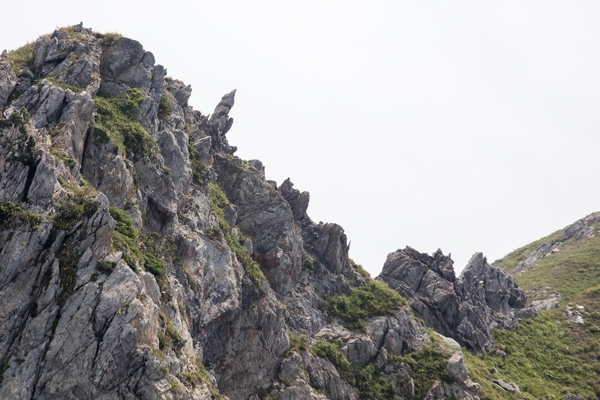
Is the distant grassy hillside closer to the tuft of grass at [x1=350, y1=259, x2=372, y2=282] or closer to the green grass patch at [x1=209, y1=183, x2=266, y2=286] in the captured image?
the tuft of grass at [x1=350, y1=259, x2=372, y2=282]

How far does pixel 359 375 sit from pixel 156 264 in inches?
904

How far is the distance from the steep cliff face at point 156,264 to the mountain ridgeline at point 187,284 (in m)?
0.12

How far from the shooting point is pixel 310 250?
5784 centimetres

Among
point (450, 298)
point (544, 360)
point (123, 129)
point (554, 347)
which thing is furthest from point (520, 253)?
point (123, 129)

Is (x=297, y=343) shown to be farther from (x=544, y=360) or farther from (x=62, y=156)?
(x=544, y=360)

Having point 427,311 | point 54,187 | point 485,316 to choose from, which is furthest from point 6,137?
point 485,316

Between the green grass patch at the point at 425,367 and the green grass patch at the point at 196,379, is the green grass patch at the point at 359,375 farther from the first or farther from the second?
the green grass patch at the point at 196,379

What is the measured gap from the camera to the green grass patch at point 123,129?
37562 mm

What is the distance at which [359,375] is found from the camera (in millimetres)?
44781

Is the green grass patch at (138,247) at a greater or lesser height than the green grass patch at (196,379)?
greater

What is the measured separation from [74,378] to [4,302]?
5.70m

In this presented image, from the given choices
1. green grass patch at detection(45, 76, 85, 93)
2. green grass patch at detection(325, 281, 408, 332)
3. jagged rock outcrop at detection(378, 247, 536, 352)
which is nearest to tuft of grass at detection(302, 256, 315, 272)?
green grass patch at detection(325, 281, 408, 332)

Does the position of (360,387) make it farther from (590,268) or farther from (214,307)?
(590,268)

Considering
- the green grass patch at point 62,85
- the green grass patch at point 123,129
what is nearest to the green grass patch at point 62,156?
the green grass patch at point 123,129
